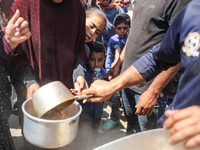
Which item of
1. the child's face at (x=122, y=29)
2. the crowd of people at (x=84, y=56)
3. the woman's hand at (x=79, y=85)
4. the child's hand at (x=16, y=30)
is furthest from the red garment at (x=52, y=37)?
the child's face at (x=122, y=29)

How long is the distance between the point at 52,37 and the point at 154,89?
88cm

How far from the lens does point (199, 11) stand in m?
0.75

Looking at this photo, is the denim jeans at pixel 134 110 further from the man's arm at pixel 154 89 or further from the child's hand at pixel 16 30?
the child's hand at pixel 16 30

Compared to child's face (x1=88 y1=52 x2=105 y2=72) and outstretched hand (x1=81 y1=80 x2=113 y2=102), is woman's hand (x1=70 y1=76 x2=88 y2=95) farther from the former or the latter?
child's face (x1=88 y1=52 x2=105 y2=72)

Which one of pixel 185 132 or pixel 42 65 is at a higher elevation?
pixel 185 132

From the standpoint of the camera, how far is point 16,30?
96cm

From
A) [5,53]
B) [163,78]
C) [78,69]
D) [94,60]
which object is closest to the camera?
[5,53]

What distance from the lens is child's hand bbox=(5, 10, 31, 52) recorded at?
3.07ft

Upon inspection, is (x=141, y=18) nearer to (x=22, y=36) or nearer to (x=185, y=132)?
(x=22, y=36)

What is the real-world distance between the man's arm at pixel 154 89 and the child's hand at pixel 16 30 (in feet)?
3.12

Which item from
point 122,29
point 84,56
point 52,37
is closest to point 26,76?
point 52,37

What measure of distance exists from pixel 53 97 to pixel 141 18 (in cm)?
101

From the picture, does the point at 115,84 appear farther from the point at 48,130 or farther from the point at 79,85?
the point at 48,130

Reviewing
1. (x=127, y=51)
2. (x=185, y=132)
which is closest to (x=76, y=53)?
(x=127, y=51)
